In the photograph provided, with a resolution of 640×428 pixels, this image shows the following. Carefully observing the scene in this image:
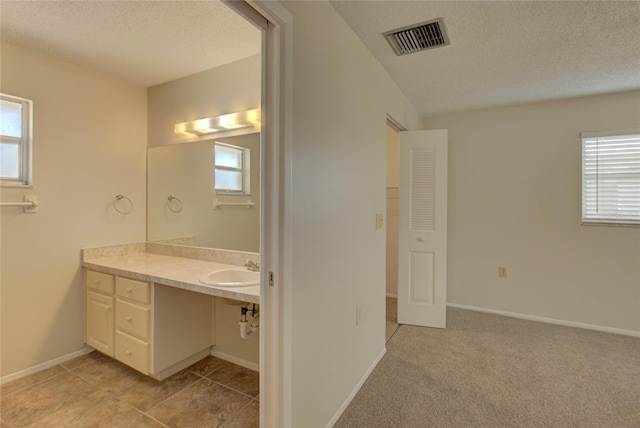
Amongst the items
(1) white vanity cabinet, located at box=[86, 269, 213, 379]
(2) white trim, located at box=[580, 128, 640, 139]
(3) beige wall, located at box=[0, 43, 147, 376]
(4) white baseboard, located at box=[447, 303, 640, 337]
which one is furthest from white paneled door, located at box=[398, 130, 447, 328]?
(3) beige wall, located at box=[0, 43, 147, 376]

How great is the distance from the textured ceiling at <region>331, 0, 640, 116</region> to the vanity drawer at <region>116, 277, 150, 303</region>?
7.07 feet

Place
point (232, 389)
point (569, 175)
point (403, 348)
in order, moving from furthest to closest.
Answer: point (569, 175) < point (403, 348) < point (232, 389)

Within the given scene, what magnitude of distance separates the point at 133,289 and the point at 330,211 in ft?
5.11

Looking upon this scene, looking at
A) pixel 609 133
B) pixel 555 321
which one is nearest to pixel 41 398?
pixel 555 321

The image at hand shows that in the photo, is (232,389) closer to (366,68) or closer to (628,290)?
(366,68)

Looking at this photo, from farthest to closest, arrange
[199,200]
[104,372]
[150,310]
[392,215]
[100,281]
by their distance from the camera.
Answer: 1. [392,215]
2. [199,200]
3. [100,281]
4. [104,372]
5. [150,310]

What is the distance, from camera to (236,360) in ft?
7.97

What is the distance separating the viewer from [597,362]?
2455 millimetres

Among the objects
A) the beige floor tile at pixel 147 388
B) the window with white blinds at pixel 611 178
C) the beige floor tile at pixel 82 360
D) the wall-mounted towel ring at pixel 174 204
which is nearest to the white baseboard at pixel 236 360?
the beige floor tile at pixel 147 388

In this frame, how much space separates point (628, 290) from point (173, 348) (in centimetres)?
413

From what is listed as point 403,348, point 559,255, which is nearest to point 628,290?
point 559,255

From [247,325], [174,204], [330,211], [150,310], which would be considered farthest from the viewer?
[174,204]

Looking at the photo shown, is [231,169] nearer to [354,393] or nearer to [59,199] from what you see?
[59,199]

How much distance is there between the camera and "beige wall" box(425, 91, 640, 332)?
302 cm
